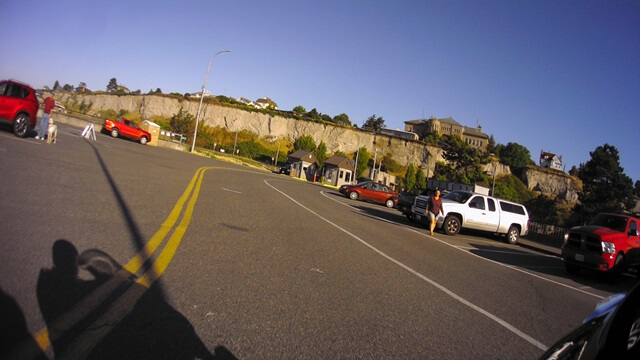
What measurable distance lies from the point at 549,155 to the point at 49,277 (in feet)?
565

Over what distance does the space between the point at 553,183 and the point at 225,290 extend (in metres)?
107

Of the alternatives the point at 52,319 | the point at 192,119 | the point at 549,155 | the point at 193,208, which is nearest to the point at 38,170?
the point at 193,208

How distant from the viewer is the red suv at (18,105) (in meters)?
14.7

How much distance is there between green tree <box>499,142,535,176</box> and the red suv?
4180 inches

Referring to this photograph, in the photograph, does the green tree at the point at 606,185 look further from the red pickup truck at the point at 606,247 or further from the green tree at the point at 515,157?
the green tree at the point at 515,157

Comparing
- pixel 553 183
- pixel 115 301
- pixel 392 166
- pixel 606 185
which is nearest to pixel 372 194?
pixel 115 301

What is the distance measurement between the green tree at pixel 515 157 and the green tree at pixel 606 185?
5311cm

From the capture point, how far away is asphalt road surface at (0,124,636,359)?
3338mm

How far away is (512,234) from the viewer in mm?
18922

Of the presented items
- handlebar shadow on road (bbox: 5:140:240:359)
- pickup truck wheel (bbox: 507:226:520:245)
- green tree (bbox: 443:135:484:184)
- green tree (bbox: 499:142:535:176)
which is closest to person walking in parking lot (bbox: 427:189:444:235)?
pickup truck wheel (bbox: 507:226:520:245)

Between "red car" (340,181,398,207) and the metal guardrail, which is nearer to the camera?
the metal guardrail

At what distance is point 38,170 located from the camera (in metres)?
10.4

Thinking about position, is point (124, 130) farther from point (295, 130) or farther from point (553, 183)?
point (553, 183)

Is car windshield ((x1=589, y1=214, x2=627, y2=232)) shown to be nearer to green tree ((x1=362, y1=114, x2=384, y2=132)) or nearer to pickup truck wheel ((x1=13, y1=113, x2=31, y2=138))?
pickup truck wheel ((x1=13, y1=113, x2=31, y2=138))
